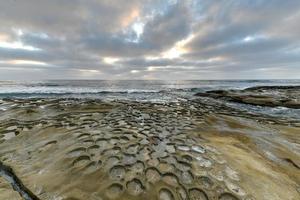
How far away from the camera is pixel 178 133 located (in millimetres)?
5625

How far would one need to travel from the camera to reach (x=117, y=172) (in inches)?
131

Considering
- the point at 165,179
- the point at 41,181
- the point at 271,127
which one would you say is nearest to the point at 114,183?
the point at 165,179

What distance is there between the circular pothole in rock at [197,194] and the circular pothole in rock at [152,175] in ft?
1.94

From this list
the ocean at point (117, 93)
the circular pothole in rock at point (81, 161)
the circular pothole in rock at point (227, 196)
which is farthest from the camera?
the ocean at point (117, 93)

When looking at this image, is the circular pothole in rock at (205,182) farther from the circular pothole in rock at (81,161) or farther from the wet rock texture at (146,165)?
the circular pothole in rock at (81,161)

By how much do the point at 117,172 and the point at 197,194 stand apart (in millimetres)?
1436

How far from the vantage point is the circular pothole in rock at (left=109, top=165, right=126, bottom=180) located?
319 centimetres

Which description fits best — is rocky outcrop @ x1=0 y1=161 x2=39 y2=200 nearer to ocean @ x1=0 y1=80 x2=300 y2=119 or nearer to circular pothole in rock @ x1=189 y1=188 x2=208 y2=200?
circular pothole in rock @ x1=189 y1=188 x2=208 y2=200

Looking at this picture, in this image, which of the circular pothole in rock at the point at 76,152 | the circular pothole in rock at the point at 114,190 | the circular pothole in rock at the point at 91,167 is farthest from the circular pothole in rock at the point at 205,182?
the circular pothole in rock at the point at 76,152

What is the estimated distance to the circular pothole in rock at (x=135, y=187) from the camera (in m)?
2.89

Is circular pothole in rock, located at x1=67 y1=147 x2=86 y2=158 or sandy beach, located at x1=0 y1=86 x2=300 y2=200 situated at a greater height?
circular pothole in rock, located at x1=67 y1=147 x2=86 y2=158

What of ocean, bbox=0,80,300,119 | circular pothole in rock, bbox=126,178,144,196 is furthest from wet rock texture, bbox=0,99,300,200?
ocean, bbox=0,80,300,119

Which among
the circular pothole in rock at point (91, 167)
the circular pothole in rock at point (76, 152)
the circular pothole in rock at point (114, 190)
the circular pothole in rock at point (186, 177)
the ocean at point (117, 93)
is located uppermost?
the circular pothole in rock at point (76, 152)

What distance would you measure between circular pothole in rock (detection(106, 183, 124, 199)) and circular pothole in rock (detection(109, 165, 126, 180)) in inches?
6.7
